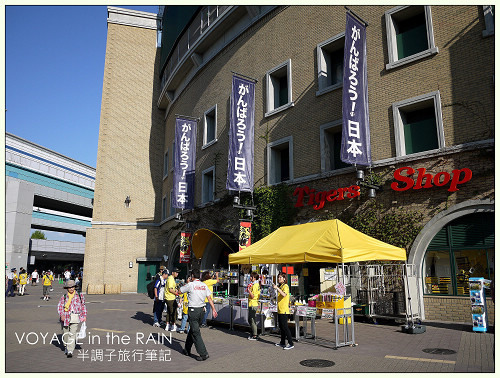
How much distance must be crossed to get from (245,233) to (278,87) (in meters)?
7.68

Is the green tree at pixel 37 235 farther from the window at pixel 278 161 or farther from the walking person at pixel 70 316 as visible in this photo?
the walking person at pixel 70 316

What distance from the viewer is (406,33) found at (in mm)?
15836

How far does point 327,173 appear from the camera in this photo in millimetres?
16453

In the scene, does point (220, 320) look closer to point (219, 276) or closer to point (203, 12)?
point (219, 276)

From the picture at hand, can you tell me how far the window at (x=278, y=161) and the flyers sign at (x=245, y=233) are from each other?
2.40m

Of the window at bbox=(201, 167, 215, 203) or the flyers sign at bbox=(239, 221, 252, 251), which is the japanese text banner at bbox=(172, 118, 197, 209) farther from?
the flyers sign at bbox=(239, 221, 252, 251)

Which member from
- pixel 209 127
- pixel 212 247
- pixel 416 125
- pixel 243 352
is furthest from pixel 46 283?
pixel 416 125

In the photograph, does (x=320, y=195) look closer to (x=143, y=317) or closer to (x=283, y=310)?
(x=283, y=310)

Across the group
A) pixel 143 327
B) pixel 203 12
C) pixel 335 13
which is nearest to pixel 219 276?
pixel 143 327

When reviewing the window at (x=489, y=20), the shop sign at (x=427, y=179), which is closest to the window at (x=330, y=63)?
the shop sign at (x=427, y=179)

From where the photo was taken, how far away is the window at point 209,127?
24203mm

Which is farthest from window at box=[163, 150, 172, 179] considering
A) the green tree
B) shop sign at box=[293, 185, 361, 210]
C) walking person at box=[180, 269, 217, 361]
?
the green tree

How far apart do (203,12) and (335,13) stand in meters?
11.3

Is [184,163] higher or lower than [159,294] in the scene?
higher
